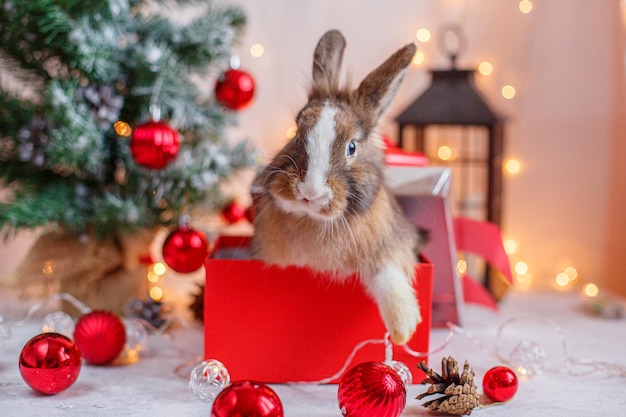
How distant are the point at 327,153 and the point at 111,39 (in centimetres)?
52

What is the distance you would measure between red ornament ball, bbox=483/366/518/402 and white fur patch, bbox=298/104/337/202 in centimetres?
32

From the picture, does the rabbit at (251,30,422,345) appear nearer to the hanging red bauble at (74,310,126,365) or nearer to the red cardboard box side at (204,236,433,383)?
the red cardboard box side at (204,236,433,383)

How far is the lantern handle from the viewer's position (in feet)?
5.01

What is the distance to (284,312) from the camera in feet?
3.03

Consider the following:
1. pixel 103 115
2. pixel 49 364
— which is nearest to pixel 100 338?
pixel 49 364

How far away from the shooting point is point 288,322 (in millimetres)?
926

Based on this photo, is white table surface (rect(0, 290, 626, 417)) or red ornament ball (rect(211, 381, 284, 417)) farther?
white table surface (rect(0, 290, 626, 417))

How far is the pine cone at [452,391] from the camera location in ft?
2.68

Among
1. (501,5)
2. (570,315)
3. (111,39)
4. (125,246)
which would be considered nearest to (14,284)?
(125,246)

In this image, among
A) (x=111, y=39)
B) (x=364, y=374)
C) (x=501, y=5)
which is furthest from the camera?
(x=501, y=5)

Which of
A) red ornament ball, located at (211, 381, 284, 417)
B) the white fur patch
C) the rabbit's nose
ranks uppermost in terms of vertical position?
the white fur patch

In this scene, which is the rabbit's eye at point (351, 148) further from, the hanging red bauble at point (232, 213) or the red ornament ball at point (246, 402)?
the hanging red bauble at point (232, 213)

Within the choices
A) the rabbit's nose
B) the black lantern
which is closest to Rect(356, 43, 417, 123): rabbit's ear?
the rabbit's nose

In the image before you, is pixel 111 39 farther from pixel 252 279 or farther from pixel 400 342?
pixel 400 342
